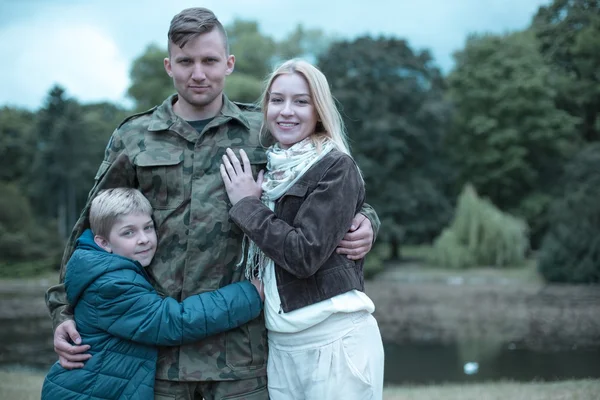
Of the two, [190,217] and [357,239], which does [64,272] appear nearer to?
[190,217]

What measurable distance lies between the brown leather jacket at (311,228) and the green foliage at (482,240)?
76.4 ft

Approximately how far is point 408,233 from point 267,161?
2771 cm

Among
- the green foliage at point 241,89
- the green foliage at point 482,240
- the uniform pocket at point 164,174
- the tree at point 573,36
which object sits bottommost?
the green foliage at point 482,240

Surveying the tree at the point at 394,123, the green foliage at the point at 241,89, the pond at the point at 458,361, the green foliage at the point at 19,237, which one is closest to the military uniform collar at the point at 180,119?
the pond at the point at 458,361

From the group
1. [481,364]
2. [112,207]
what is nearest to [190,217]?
[112,207]

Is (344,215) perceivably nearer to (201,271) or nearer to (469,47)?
(201,271)

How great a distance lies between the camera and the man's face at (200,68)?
318cm

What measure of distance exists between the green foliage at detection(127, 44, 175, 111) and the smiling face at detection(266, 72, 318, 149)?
33.2 metres

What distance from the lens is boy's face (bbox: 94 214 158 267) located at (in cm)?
308

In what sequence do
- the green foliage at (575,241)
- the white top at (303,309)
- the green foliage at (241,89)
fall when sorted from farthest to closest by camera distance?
1. the green foliage at (241,89)
2. the green foliage at (575,241)
3. the white top at (303,309)

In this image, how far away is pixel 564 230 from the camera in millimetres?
22219

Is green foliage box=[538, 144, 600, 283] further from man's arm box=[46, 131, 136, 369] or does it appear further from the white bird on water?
man's arm box=[46, 131, 136, 369]

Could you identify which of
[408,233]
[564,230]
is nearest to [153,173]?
[564,230]

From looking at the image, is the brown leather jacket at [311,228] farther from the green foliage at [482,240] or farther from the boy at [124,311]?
the green foliage at [482,240]
